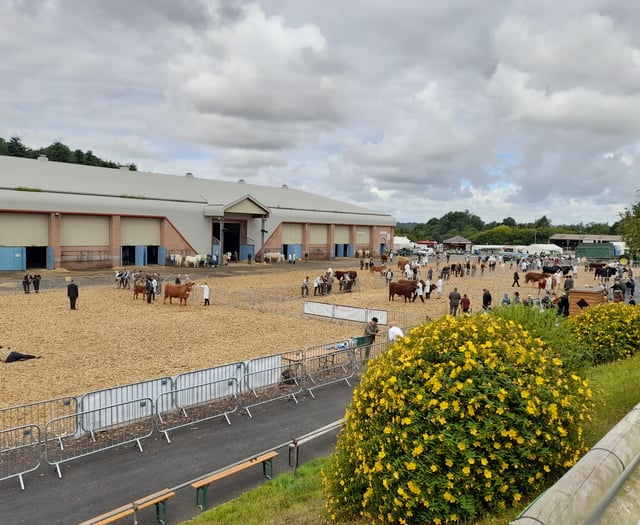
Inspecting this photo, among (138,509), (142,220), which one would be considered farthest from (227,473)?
(142,220)

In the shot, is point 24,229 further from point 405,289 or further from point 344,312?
point 405,289

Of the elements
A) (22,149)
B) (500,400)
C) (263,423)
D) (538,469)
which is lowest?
(263,423)

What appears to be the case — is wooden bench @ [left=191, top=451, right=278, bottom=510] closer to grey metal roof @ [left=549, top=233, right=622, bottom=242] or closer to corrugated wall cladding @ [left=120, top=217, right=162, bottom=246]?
corrugated wall cladding @ [left=120, top=217, right=162, bottom=246]

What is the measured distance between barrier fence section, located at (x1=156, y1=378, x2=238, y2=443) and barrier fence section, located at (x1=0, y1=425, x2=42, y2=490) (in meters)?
2.28

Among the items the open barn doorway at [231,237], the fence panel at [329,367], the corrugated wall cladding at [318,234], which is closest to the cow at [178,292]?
the fence panel at [329,367]

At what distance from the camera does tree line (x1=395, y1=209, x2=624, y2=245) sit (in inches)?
4931

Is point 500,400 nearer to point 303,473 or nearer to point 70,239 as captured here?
point 303,473

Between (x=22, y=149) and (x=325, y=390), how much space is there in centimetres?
10432

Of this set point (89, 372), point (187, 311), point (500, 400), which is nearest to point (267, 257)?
point (187, 311)

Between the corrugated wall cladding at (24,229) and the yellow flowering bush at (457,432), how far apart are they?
43348mm

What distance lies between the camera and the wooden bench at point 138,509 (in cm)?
691

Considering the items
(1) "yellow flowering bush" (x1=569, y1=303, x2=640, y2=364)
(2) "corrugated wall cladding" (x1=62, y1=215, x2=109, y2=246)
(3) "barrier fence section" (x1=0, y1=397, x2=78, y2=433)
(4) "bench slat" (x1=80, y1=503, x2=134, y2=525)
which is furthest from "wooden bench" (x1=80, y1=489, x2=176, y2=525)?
(2) "corrugated wall cladding" (x1=62, y1=215, x2=109, y2=246)

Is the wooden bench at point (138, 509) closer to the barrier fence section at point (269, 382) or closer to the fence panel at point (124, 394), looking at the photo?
the fence panel at point (124, 394)

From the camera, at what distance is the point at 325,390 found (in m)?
13.3
